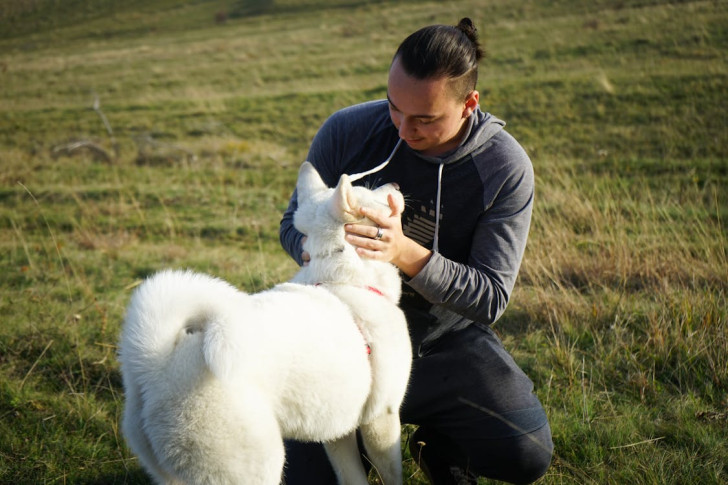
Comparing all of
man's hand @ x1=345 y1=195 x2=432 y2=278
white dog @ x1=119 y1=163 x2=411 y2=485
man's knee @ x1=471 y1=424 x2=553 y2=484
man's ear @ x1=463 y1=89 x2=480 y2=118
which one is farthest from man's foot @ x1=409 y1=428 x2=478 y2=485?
man's ear @ x1=463 y1=89 x2=480 y2=118

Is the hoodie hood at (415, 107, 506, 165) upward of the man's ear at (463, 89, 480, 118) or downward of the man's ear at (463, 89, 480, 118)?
downward

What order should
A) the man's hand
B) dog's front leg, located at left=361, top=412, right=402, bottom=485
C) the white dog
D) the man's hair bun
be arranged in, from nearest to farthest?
the white dog, the man's hand, dog's front leg, located at left=361, top=412, right=402, bottom=485, the man's hair bun

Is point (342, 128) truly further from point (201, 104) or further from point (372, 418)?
point (201, 104)

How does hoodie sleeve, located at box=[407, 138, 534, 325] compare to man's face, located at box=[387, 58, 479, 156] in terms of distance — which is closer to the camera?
man's face, located at box=[387, 58, 479, 156]

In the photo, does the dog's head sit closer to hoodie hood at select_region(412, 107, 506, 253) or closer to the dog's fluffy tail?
hoodie hood at select_region(412, 107, 506, 253)

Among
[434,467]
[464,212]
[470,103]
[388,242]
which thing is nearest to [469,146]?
[470,103]

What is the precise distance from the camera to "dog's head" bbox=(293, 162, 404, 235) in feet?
7.80

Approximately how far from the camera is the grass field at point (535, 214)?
126 inches

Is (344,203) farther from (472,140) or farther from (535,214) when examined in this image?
(535,214)

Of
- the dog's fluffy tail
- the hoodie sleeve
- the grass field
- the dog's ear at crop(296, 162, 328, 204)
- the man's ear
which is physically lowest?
the grass field

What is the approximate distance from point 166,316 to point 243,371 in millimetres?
345

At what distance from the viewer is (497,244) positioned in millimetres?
2795

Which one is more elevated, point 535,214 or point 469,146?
point 469,146

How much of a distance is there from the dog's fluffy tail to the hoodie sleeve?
1.09 meters
